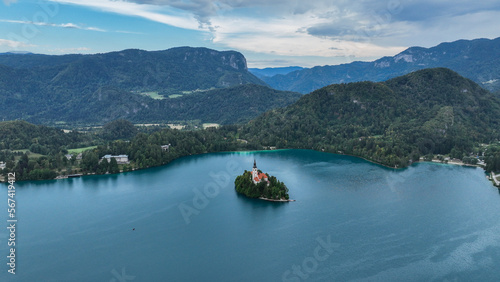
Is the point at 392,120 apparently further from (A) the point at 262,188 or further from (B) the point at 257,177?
(A) the point at 262,188

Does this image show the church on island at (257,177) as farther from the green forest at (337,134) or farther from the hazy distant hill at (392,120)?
the hazy distant hill at (392,120)

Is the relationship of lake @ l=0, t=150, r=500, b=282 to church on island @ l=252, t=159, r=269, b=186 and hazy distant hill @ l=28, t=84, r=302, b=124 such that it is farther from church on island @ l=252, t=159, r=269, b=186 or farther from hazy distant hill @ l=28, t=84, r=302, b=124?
hazy distant hill @ l=28, t=84, r=302, b=124

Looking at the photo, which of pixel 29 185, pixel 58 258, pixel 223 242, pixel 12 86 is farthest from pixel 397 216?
pixel 12 86

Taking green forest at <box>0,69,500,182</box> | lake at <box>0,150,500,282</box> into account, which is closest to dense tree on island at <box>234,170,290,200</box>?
green forest at <box>0,69,500,182</box>

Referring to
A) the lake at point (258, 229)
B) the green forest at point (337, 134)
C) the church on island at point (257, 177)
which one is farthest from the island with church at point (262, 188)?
the lake at point (258, 229)

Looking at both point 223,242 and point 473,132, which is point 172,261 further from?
point 473,132

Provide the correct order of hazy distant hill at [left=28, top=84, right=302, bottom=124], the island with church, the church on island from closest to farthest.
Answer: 1. the island with church
2. the church on island
3. hazy distant hill at [left=28, top=84, right=302, bottom=124]
